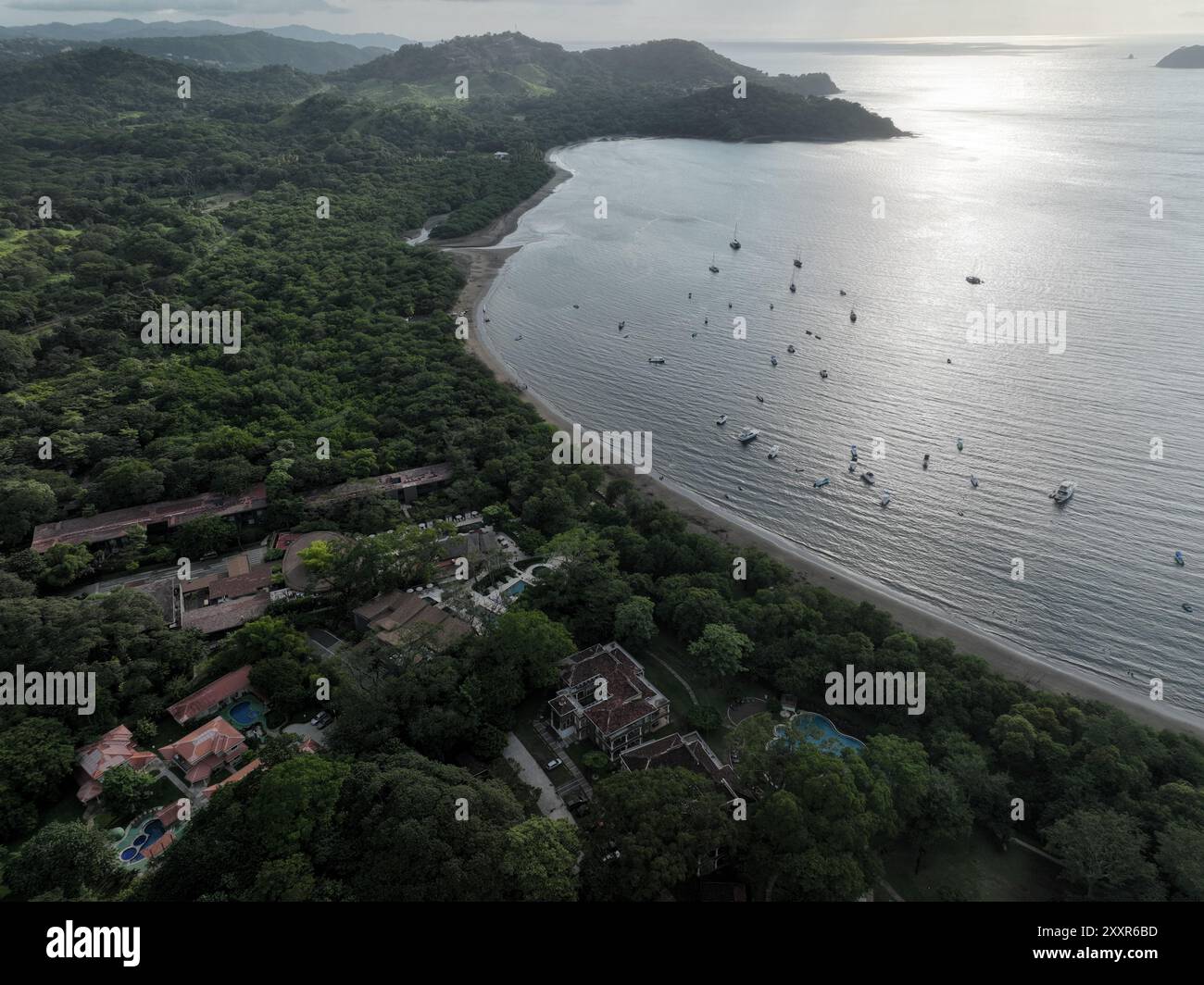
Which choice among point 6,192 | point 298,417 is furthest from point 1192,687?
point 6,192

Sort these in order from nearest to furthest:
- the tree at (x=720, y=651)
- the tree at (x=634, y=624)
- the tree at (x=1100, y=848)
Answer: the tree at (x=1100, y=848) < the tree at (x=720, y=651) < the tree at (x=634, y=624)

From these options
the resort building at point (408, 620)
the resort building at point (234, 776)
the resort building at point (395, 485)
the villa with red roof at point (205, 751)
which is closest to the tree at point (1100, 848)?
the resort building at point (408, 620)

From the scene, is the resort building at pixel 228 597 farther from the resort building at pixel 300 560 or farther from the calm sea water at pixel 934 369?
the calm sea water at pixel 934 369

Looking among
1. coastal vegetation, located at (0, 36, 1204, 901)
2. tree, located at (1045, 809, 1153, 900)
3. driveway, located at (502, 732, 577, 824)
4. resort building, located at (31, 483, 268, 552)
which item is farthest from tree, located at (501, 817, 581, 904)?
resort building, located at (31, 483, 268, 552)

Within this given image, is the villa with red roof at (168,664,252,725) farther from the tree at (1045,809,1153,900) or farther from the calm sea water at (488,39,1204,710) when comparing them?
the tree at (1045,809,1153,900)

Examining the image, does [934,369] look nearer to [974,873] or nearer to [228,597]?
[974,873]

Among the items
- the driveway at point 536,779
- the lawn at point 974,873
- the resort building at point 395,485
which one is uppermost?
the resort building at point 395,485

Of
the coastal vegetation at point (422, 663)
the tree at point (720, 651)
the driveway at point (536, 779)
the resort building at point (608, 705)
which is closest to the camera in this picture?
the coastal vegetation at point (422, 663)

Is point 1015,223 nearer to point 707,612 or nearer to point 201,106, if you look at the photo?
point 707,612
